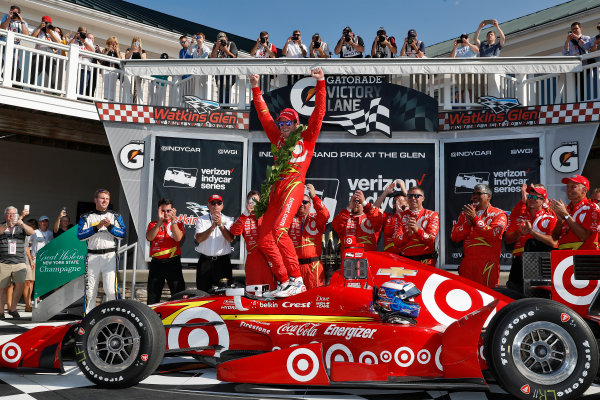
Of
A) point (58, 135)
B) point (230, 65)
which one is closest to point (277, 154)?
point (230, 65)

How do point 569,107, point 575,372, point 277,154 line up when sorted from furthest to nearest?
1. point 569,107
2. point 277,154
3. point 575,372

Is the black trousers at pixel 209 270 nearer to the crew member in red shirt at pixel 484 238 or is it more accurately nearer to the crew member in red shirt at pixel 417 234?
the crew member in red shirt at pixel 417 234

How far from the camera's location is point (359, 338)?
340 centimetres

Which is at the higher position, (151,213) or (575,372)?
(151,213)

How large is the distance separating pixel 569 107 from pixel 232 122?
529cm

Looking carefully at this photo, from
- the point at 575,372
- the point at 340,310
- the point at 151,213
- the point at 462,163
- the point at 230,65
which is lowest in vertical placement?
the point at 575,372

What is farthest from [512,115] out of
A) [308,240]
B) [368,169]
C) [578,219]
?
[308,240]

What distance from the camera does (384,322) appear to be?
3432 mm

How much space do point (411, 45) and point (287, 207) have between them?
710 cm

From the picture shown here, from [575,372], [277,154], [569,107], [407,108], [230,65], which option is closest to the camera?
[575,372]

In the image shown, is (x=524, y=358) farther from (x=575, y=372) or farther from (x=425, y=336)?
(x=425, y=336)

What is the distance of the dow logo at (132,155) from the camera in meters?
8.75

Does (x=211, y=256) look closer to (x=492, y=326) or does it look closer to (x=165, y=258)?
(x=165, y=258)

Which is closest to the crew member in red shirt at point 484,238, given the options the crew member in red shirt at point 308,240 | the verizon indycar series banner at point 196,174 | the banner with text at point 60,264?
the crew member in red shirt at point 308,240
